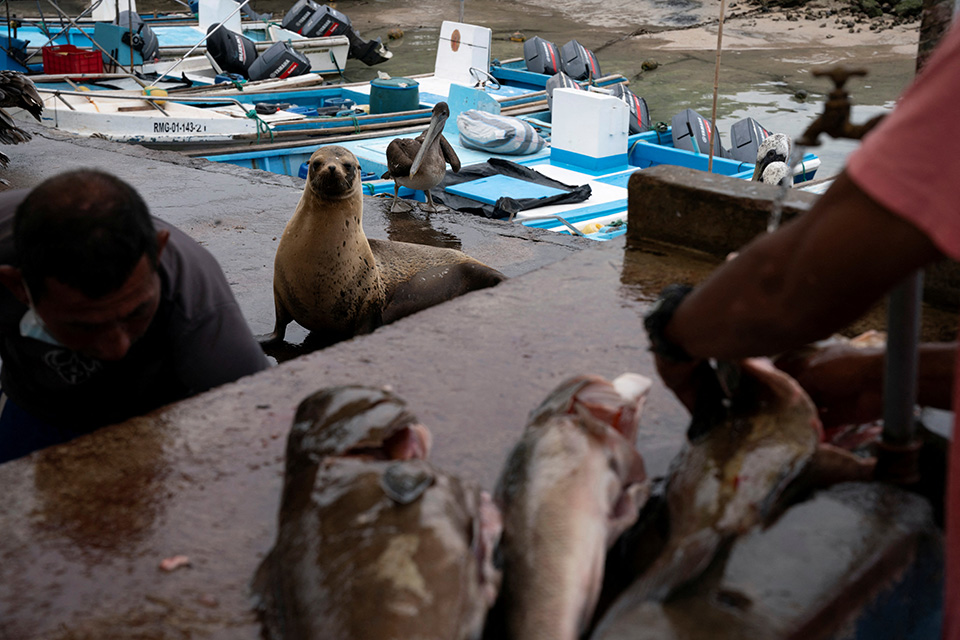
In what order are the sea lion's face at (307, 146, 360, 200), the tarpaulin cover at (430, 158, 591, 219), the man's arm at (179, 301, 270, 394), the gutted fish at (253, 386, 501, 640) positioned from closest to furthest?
the gutted fish at (253, 386, 501, 640), the man's arm at (179, 301, 270, 394), the sea lion's face at (307, 146, 360, 200), the tarpaulin cover at (430, 158, 591, 219)

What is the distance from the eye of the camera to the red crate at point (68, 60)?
1557 cm

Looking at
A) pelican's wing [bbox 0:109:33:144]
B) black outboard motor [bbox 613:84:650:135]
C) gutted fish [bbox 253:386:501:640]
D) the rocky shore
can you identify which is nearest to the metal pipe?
gutted fish [bbox 253:386:501:640]

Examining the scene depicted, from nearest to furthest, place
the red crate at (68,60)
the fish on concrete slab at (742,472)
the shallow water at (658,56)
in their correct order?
the fish on concrete slab at (742,472) → the red crate at (68,60) → the shallow water at (658,56)

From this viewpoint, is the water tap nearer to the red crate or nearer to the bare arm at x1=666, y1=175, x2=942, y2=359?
the bare arm at x1=666, y1=175, x2=942, y2=359

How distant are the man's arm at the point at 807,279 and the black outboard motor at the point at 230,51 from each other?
62.2ft

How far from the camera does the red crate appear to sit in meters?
15.6

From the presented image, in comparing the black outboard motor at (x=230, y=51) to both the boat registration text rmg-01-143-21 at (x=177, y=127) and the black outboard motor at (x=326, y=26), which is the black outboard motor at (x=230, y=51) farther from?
the boat registration text rmg-01-143-21 at (x=177, y=127)

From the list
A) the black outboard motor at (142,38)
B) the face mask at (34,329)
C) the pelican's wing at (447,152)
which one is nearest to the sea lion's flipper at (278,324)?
the face mask at (34,329)

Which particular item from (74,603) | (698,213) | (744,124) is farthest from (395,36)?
(74,603)

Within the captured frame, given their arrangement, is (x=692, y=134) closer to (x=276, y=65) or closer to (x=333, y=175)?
(x=276, y=65)

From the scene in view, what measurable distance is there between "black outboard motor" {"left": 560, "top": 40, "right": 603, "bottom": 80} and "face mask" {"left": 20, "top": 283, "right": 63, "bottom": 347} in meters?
18.8

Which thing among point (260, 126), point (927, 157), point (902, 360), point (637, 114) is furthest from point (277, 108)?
point (927, 157)

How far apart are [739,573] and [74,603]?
144cm

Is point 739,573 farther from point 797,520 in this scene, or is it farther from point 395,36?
point 395,36
